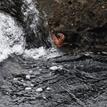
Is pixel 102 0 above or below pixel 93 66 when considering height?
above

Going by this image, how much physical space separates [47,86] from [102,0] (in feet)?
9.37

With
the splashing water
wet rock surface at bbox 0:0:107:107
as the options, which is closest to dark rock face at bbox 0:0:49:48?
the splashing water

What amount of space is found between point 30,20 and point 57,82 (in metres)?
2.55

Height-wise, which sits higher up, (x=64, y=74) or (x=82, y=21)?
(x=82, y=21)

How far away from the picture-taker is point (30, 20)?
9258mm

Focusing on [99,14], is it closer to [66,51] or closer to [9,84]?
[66,51]

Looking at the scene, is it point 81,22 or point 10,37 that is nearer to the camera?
point 81,22

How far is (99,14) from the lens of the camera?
8578mm

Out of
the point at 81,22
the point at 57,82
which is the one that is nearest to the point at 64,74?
the point at 57,82

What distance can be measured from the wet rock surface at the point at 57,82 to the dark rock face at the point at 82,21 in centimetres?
52

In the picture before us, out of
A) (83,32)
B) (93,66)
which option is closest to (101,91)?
(93,66)

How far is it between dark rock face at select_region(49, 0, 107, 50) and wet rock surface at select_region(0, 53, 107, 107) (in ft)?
1.70

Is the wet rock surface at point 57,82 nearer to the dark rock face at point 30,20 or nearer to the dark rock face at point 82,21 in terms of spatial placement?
the dark rock face at point 82,21

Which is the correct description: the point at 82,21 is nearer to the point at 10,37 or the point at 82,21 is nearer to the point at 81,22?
the point at 81,22
